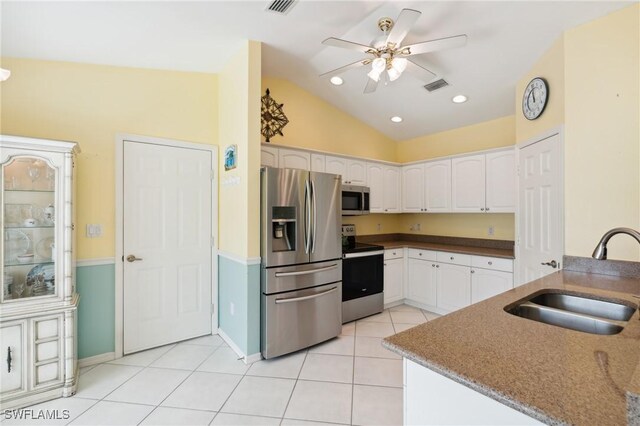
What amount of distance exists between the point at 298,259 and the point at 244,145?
47.6 inches

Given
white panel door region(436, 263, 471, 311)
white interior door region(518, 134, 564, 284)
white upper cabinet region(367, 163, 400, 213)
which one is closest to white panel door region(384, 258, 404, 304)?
white panel door region(436, 263, 471, 311)

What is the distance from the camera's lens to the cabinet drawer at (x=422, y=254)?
13.1 feet

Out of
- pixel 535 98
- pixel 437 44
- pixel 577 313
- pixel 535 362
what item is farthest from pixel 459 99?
pixel 535 362

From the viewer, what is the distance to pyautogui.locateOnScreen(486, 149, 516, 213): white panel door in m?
3.52

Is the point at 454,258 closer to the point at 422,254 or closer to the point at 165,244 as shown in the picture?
the point at 422,254

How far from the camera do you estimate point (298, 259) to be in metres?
2.88

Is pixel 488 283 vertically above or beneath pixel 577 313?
beneath

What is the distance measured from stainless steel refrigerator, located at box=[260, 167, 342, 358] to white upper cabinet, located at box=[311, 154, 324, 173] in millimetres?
631

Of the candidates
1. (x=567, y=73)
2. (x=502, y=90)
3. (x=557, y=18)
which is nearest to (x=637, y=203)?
(x=567, y=73)

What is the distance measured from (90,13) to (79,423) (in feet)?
9.31

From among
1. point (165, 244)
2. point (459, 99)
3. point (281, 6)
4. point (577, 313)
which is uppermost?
point (281, 6)

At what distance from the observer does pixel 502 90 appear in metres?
3.36

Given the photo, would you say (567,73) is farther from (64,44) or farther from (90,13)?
(64,44)

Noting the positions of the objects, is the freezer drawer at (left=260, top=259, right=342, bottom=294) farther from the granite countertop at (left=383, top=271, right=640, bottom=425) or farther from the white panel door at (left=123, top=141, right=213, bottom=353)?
the granite countertop at (left=383, top=271, right=640, bottom=425)
